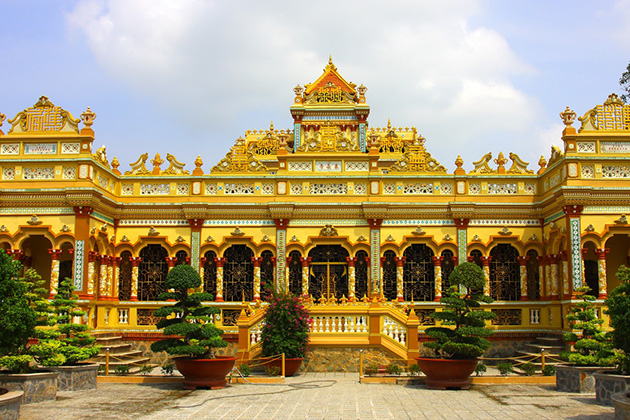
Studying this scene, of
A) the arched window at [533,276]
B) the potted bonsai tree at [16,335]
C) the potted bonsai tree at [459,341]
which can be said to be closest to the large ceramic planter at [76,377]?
the potted bonsai tree at [16,335]

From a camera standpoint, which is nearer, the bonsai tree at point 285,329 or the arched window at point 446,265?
the bonsai tree at point 285,329

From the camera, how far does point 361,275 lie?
21375 millimetres

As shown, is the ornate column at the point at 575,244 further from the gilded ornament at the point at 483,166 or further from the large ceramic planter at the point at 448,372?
the large ceramic planter at the point at 448,372

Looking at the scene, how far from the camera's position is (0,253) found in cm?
1128

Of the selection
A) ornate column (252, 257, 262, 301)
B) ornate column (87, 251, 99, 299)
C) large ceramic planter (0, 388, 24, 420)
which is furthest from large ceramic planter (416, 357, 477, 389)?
ornate column (87, 251, 99, 299)

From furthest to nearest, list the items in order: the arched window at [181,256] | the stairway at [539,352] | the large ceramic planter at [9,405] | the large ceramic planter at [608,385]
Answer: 1. the arched window at [181,256]
2. the stairway at [539,352]
3. the large ceramic planter at [608,385]
4. the large ceramic planter at [9,405]

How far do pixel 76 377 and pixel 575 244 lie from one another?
1431 centimetres

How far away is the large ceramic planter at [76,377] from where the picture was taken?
14102 millimetres

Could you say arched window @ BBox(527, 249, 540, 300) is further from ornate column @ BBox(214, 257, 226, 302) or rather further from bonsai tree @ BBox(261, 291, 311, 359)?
ornate column @ BBox(214, 257, 226, 302)

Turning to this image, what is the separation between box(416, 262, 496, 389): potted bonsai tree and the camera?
14.5m

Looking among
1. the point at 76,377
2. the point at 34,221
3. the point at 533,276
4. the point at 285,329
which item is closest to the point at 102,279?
the point at 34,221

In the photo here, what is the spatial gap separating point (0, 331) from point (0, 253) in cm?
138

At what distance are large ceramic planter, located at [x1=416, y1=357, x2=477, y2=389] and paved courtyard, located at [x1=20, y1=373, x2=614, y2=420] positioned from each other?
38 cm

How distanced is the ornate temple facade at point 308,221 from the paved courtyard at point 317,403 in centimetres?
563
